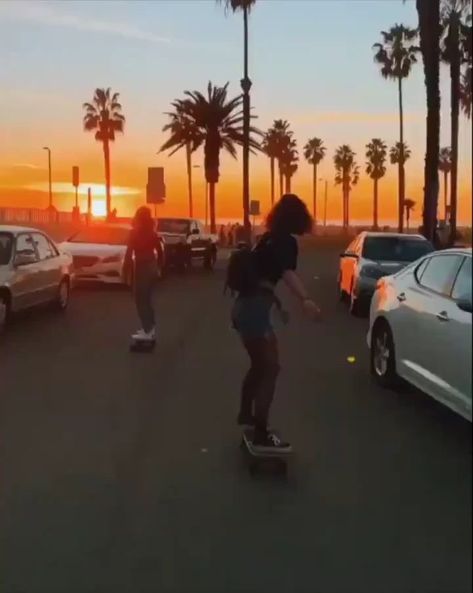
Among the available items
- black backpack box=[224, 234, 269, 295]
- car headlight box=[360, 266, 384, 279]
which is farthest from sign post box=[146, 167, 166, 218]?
car headlight box=[360, 266, 384, 279]

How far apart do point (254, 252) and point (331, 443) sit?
6.95 ft

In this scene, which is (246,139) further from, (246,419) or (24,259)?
(24,259)

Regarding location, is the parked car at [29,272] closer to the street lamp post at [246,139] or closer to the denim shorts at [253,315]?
the denim shorts at [253,315]

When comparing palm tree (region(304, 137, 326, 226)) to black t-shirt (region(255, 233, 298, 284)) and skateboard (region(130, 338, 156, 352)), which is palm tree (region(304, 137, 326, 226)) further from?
skateboard (region(130, 338, 156, 352))


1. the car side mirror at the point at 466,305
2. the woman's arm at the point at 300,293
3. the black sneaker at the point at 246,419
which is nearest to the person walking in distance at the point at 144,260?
the black sneaker at the point at 246,419

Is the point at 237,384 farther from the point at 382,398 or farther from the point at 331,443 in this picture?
the point at 331,443

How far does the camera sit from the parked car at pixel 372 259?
45.2 feet

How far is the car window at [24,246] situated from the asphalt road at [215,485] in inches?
131

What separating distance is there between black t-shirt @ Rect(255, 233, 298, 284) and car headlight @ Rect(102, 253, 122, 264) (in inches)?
556

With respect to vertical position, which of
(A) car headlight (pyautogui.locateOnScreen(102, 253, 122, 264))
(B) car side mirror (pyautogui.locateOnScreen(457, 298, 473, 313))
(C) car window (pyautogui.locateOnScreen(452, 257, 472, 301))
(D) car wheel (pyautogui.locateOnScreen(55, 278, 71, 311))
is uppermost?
(C) car window (pyautogui.locateOnScreen(452, 257, 472, 301))

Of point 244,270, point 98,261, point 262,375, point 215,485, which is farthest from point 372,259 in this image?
point 244,270

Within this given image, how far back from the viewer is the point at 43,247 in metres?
13.9

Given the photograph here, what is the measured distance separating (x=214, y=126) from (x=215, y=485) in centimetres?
202

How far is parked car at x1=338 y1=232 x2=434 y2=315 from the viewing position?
1377 centimetres
